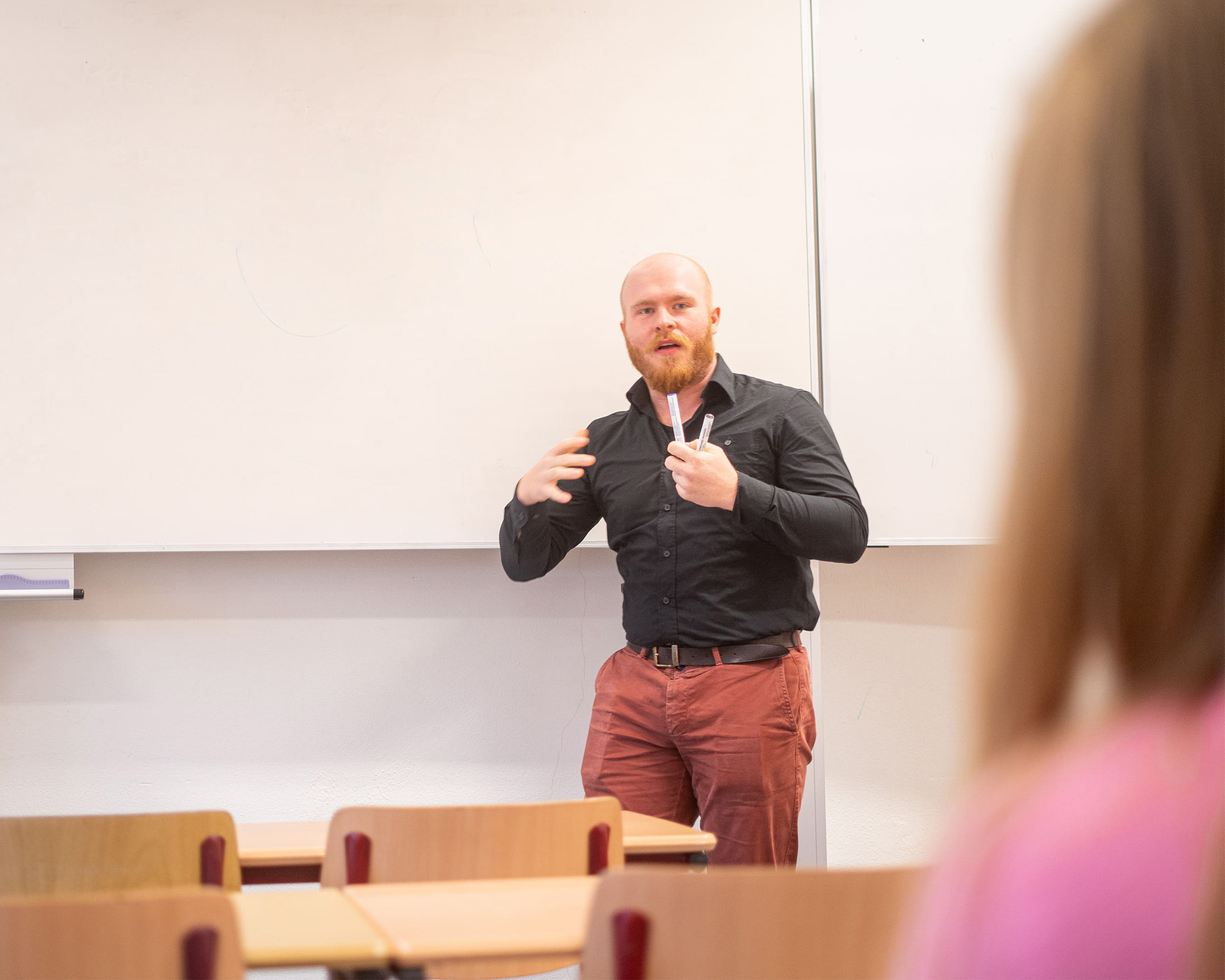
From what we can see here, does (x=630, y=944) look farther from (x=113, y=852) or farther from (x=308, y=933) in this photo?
(x=113, y=852)

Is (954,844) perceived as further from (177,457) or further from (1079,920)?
(177,457)

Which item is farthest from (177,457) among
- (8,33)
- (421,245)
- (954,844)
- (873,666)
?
(954,844)

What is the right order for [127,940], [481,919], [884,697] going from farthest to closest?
[884,697] < [481,919] < [127,940]

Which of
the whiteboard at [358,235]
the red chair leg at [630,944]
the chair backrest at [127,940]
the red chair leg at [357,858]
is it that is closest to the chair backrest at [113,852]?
the red chair leg at [357,858]

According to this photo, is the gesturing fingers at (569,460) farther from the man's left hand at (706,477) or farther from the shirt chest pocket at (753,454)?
the shirt chest pocket at (753,454)

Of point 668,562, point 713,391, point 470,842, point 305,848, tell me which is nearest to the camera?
point 470,842

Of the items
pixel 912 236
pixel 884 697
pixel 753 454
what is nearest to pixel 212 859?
pixel 753 454

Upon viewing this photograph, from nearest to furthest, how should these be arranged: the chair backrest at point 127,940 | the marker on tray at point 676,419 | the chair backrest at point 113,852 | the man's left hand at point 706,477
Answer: the chair backrest at point 127,940
the chair backrest at point 113,852
the man's left hand at point 706,477
the marker on tray at point 676,419

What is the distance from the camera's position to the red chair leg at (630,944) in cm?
103

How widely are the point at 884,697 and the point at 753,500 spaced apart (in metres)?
1.02

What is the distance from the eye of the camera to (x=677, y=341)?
2.74 metres

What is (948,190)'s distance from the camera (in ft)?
9.71

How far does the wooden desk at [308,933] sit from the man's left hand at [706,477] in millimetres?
1320

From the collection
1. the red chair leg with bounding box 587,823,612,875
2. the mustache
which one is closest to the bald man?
the mustache
